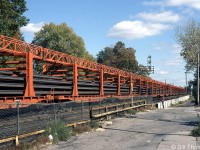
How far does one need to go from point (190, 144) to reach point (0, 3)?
24.2 meters

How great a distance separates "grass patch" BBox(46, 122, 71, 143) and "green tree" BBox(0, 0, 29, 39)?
64.0ft

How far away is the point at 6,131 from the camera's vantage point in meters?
12.0

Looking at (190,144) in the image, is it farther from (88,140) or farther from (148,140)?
(88,140)

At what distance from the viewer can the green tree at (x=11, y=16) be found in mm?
32781

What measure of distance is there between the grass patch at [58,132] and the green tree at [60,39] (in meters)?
56.6

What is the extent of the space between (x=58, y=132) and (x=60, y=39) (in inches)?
2351

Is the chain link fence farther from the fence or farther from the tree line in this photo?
the tree line

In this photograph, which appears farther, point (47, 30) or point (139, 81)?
point (47, 30)

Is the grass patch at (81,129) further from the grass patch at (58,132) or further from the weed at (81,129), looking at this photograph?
the grass patch at (58,132)

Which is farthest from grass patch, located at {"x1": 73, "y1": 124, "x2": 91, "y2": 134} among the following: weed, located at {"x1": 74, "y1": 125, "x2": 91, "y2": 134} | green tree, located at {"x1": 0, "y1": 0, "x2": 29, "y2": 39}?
green tree, located at {"x1": 0, "y1": 0, "x2": 29, "y2": 39}

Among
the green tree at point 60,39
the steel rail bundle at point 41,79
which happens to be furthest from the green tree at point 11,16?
the green tree at point 60,39

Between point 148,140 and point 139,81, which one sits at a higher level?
point 139,81

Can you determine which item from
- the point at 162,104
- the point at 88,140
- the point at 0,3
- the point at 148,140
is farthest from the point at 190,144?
the point at 162,104

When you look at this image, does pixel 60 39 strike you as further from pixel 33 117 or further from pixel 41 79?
pixel 33 117
